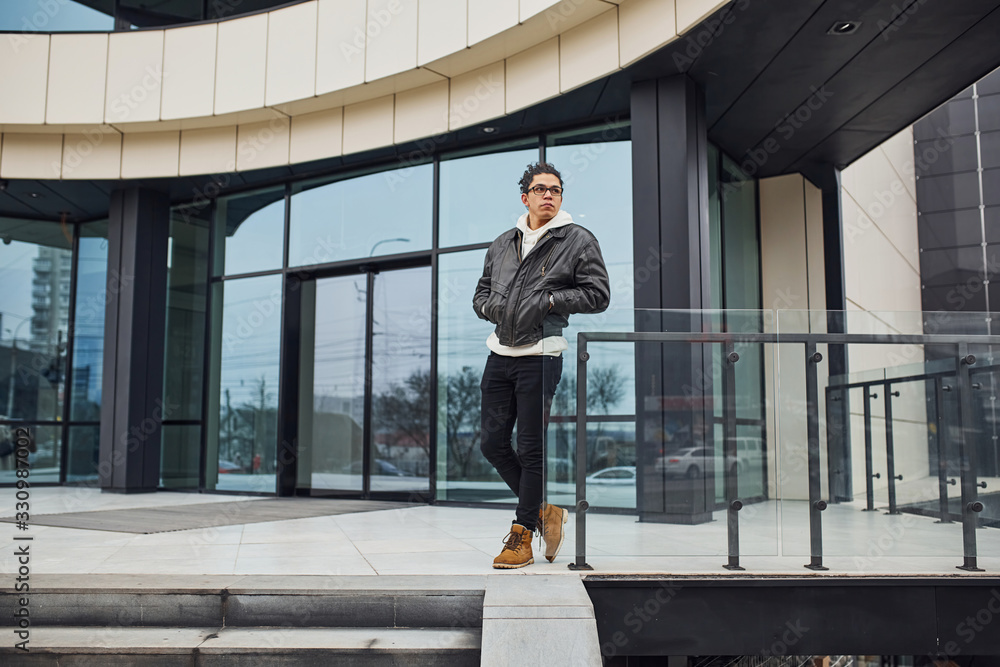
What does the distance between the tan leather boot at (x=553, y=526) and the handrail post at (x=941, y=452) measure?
175 centimetres

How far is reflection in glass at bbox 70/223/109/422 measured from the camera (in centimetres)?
980

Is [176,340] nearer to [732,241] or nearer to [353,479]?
[353,479]

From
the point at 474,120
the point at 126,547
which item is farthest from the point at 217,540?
the point at 474,120

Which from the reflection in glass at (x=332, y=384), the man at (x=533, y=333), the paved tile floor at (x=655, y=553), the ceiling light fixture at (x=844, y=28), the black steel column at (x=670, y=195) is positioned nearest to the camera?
the paved tile floor at (x=655, y=553)

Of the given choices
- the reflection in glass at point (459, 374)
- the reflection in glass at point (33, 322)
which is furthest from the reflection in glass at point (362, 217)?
the reflection in glass at point (33, 322)

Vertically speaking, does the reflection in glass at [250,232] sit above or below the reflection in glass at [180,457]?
above

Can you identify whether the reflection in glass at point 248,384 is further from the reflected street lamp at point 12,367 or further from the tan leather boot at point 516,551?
the tan leather boot at point 516,551

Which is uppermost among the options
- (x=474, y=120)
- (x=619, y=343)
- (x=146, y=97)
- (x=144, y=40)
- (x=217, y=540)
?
(x=144, y=40)

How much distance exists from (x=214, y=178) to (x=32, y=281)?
10.4ft

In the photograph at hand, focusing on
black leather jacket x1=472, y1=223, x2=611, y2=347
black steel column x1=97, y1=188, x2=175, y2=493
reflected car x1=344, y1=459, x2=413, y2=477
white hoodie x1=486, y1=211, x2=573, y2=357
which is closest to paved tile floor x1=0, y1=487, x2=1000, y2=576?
white hoodie x1=486, y1=211, x2=573, y2=357

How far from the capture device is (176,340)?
927 centimetres

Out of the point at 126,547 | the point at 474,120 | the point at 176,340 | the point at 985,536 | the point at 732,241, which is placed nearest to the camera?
the point at 985,536

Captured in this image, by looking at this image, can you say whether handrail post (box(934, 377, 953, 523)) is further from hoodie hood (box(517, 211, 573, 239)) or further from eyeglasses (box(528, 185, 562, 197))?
eyeglasses (box(528, 185, 562, 197))

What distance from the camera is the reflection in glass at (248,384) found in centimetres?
854
